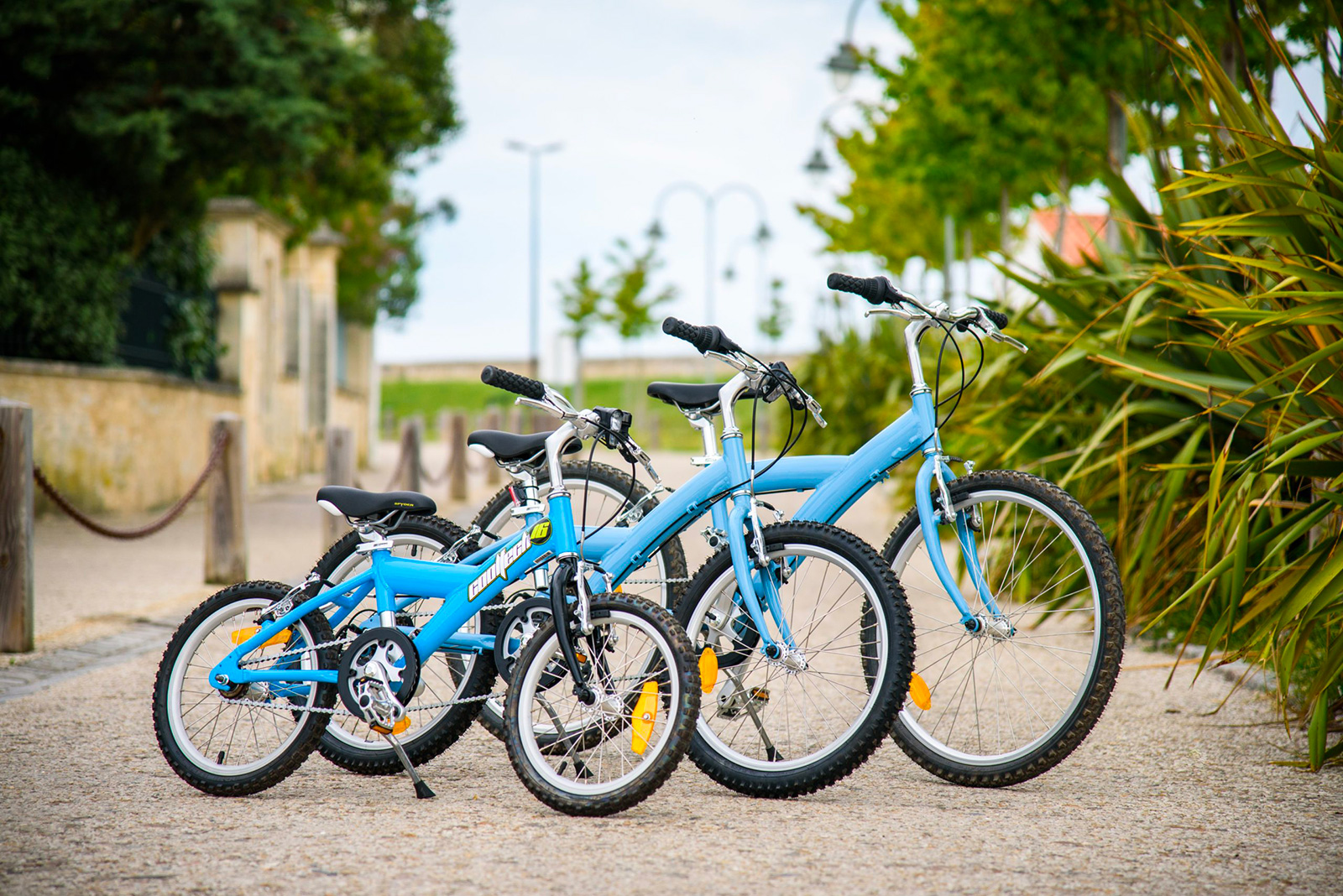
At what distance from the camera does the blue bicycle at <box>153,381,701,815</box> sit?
3.22m

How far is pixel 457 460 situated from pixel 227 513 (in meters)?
6.90

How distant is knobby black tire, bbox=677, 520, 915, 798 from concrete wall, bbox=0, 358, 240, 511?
8897mm

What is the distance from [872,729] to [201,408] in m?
12.3

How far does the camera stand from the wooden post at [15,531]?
553 centimetres

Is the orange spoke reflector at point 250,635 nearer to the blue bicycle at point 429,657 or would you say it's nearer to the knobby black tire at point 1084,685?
the blue bicycle at point 429,657

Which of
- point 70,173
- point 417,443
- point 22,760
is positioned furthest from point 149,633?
point 70,173

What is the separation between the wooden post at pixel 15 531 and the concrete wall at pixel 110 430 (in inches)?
212

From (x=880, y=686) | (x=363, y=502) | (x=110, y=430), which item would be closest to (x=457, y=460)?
(x=110, y=430)

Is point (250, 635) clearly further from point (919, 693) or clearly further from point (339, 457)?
point (339, 457)

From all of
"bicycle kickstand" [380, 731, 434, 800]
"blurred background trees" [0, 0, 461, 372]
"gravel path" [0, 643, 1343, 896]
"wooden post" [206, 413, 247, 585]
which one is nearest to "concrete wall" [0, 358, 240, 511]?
"blurred background trees" [0, 0, 461, 372]

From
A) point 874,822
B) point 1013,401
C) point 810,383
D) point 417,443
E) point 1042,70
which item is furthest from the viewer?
point 810,383

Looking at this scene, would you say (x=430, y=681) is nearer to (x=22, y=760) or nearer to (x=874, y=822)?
(x=22, y=760)

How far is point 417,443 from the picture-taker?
39.2ft

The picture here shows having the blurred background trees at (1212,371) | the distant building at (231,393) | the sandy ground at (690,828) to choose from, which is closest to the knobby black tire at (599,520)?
the sandy ground at (690,828)
